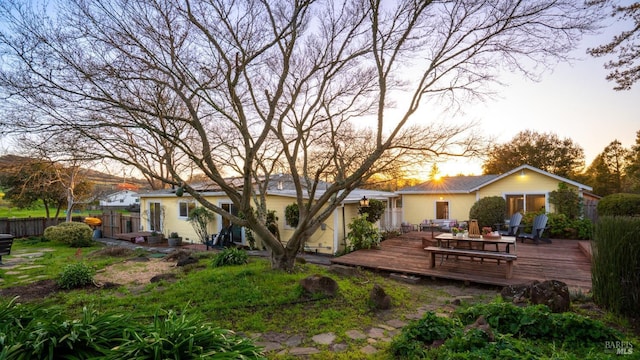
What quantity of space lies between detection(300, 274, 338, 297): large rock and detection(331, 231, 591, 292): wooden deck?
9.75 feet

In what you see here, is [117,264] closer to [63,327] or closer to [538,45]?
[63,327]

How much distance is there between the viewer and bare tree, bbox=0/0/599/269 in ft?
15.2

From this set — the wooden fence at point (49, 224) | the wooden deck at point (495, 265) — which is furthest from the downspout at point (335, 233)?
the wooden fence at point (49, 224)

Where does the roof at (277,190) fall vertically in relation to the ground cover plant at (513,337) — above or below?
above

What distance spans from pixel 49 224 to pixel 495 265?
68.8 ft

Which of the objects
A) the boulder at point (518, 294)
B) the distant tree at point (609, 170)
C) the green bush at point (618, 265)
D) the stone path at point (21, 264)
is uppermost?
the distant tree at point (609, 170)

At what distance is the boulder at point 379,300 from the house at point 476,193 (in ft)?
40.3

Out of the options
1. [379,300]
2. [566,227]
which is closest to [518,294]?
[379,300]

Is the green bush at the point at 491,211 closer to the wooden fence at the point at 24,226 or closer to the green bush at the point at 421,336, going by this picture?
the green bush at the point at 421,336

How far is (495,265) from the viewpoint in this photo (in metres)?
8.02

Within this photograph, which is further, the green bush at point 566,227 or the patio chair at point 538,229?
the green bush at point 566,227

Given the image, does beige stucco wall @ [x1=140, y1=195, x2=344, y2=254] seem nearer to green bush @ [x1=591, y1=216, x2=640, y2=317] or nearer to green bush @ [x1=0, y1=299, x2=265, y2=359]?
green bush @ [x1=591, y1=216, x2=640, y2=317]

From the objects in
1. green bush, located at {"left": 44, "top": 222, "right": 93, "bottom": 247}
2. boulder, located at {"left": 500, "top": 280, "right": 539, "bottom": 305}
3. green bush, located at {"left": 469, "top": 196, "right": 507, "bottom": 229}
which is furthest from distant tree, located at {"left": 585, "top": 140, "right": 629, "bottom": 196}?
green bush, located at {"left": 44, "top": 222, "right": 93, "bottom": 247}

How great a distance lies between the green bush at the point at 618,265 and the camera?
Answer: 4.12 m
